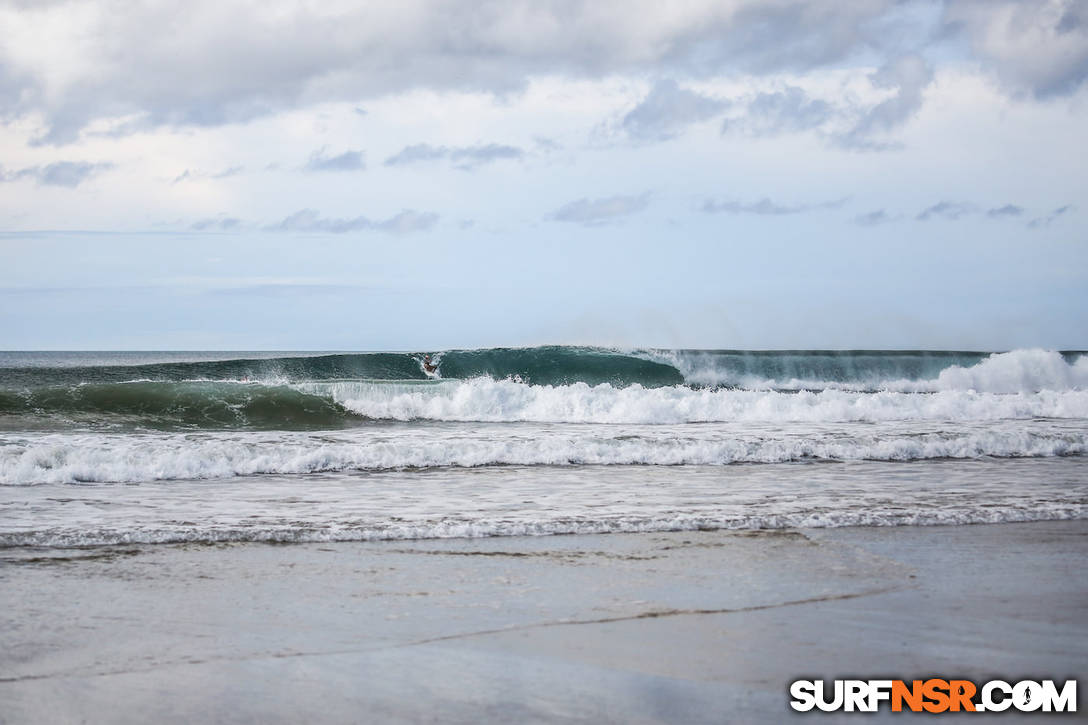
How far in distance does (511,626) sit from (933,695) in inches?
75.9

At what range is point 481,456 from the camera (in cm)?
1141

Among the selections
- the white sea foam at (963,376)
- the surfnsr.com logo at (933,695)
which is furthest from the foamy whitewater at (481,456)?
the surfnsr.com logo at (933,695)

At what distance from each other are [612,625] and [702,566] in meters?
1.50

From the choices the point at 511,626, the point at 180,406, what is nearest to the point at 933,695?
the point at 511,626

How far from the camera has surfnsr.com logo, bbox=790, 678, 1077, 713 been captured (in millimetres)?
3410

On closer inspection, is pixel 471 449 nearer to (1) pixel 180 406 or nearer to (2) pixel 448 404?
(2) pixel 448 404

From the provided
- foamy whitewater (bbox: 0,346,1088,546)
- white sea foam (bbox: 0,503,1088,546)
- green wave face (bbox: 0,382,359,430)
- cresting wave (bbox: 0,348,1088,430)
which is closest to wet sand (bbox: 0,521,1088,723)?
white sea foam (bbox: 0,503,1088,546)

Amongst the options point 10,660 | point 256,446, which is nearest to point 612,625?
point 10,660

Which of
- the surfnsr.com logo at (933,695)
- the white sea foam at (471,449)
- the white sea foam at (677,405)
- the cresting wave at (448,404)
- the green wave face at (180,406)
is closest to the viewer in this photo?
the surfnsr.com logo at (933,695)

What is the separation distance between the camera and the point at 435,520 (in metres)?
7.32

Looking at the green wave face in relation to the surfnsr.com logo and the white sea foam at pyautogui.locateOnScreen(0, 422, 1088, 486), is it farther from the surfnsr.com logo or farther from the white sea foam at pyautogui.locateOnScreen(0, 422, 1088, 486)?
the surfnsr.com logo

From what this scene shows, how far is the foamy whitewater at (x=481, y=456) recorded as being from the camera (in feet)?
24.9

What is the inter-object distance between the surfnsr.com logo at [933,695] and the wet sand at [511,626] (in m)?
0.10

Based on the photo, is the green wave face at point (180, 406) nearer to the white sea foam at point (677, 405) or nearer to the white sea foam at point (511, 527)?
the white sea foam at point (677, 405)
